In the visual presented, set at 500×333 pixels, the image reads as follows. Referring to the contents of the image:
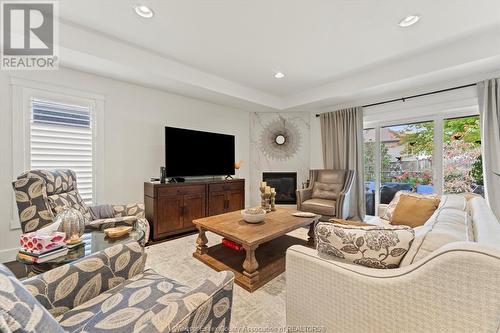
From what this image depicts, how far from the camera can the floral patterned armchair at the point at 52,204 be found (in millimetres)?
1797

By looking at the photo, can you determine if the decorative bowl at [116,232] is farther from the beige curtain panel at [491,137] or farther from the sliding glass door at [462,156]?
the sliding glass door at [462,156]

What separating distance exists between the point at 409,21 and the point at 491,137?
6.42 ft

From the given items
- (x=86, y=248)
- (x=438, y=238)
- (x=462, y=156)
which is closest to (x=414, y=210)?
(x=438, y=238)

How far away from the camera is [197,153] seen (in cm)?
371

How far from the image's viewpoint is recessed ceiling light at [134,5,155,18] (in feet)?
6.49

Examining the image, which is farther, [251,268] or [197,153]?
[197,153]

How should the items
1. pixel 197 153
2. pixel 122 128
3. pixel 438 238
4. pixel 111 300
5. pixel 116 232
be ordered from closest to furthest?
pixel 438 238 → pixel 111 300 → pixel 116 232 → pixel 122 128 → pixel 197 153

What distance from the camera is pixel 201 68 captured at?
127 inches

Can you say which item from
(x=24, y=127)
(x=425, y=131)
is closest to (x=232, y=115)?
(x=24, y=127)

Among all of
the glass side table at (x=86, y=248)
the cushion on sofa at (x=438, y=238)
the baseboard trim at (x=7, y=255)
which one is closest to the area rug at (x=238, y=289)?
the glass side table at (x=86, y=248)

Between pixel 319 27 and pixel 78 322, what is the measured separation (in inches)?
116

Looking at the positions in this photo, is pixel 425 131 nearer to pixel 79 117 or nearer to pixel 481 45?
pixel 481 45

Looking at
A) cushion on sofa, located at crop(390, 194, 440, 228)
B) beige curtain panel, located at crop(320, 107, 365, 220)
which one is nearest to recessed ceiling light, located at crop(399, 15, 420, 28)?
cushion on sofa, located at crop(390, 194, 440, 228)

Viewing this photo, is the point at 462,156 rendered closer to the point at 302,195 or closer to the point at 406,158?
the point at 406,158
